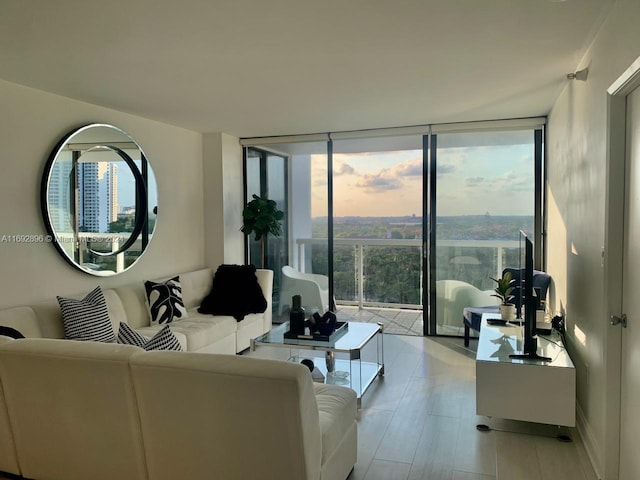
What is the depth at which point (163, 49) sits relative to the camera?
2855mm

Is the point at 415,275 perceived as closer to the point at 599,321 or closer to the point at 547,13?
the point at 599,321

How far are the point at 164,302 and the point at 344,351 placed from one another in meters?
1.84

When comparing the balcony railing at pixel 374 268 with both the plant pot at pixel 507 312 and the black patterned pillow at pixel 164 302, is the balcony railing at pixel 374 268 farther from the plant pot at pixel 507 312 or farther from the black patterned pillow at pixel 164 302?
the black patterned pillow at pixel 164 302

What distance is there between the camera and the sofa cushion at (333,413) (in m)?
2.22

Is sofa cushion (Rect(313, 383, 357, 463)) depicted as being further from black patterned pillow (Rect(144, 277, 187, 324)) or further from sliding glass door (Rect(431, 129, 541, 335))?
sliding glass door (Rect(431, 129, 541, 335))

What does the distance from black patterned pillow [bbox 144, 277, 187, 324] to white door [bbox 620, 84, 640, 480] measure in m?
3.50

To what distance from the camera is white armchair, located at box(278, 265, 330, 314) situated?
20.0 feet

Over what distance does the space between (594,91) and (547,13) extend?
626 millimetres

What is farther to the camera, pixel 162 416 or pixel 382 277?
pixel 382 277

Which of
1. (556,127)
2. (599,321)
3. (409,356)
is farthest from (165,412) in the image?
(556,127)

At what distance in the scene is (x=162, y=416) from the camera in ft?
6.80

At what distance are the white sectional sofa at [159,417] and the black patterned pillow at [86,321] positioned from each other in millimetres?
990

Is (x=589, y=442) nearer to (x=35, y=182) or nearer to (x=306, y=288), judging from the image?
(x=306, y=288)

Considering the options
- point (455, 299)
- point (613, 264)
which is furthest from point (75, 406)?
point (455, 299)
